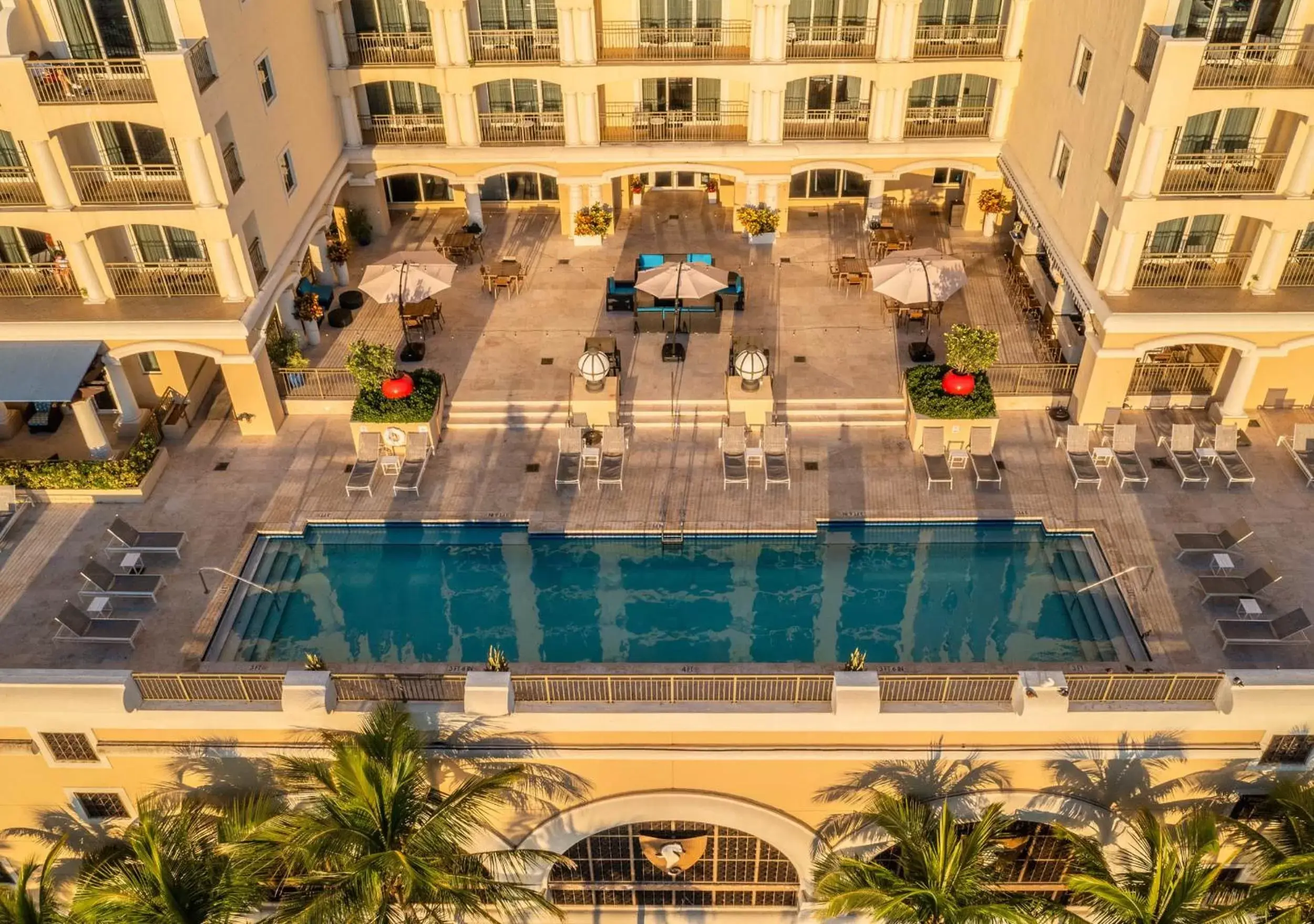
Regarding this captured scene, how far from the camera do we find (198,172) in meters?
26.0

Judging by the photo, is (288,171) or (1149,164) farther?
(288,171)

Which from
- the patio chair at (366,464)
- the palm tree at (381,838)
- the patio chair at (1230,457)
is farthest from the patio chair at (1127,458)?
the patio chair at (366,464)

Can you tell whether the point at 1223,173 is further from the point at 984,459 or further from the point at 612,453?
the point at 612,453

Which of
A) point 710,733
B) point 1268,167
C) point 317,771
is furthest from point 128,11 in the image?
point 1268,167

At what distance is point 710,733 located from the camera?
64.3 feet

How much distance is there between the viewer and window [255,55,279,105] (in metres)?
29.2

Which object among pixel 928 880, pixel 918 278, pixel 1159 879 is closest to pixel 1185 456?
pixel 918 278

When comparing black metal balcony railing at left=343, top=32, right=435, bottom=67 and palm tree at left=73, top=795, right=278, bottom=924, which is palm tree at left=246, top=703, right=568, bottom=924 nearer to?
palm tree at left=73, top=795, right=278, bottom=924

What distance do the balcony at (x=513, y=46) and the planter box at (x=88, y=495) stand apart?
17.4 metres

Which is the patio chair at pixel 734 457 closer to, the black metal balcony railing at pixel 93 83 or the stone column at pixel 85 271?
the black metal balcony railing at pixel 93 83

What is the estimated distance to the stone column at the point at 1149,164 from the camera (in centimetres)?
2458

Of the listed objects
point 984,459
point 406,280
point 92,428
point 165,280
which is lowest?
point 984,459

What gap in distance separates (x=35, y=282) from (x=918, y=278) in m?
24.7

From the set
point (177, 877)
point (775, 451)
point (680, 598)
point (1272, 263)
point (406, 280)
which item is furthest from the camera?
point (406, 280)
